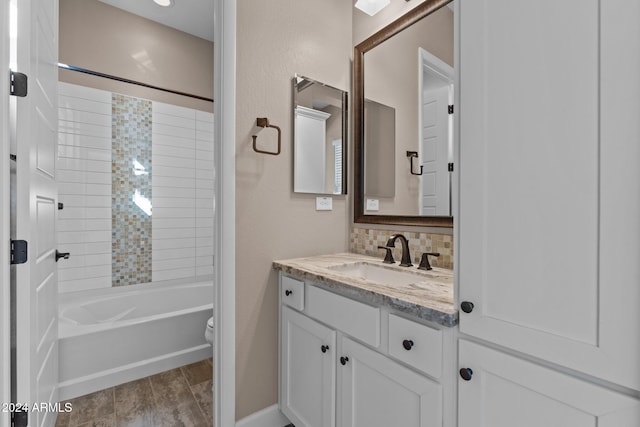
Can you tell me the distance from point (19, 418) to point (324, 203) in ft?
5.15

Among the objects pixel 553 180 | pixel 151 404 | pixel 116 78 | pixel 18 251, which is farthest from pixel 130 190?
pixel 553 180

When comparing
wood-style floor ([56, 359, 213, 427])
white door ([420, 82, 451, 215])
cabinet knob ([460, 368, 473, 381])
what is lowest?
wood-style floor ([56, 359, 213, 427])

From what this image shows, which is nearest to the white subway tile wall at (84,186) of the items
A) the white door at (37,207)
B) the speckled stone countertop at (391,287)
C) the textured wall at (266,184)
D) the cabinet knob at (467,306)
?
the white door at (37,207)

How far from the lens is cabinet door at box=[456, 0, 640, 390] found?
62 centimetres

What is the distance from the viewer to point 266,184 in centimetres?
168

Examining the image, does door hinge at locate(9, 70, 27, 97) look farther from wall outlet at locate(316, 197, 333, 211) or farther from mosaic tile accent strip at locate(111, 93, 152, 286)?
→ mosaic tile accent strip at locate(111, 93, 152, 286)

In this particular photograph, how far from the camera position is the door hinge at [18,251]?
3.55 feet

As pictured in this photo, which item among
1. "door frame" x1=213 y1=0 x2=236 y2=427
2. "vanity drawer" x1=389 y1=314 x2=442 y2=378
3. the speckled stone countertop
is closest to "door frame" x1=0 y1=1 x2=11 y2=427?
"door frame" x1=213 y1=0 x2=236 y2=427

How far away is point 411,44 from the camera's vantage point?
→ 170 cm

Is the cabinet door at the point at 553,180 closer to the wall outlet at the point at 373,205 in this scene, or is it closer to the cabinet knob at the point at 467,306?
the cabinet knob at the point at 467,306

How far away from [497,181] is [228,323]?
1332 mm

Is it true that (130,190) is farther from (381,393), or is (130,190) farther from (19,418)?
(381,393)

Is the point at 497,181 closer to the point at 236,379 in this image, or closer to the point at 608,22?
the point at 608,22

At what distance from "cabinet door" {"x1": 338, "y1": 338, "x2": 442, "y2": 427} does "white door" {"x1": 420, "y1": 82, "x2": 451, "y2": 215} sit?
79 centimetres
